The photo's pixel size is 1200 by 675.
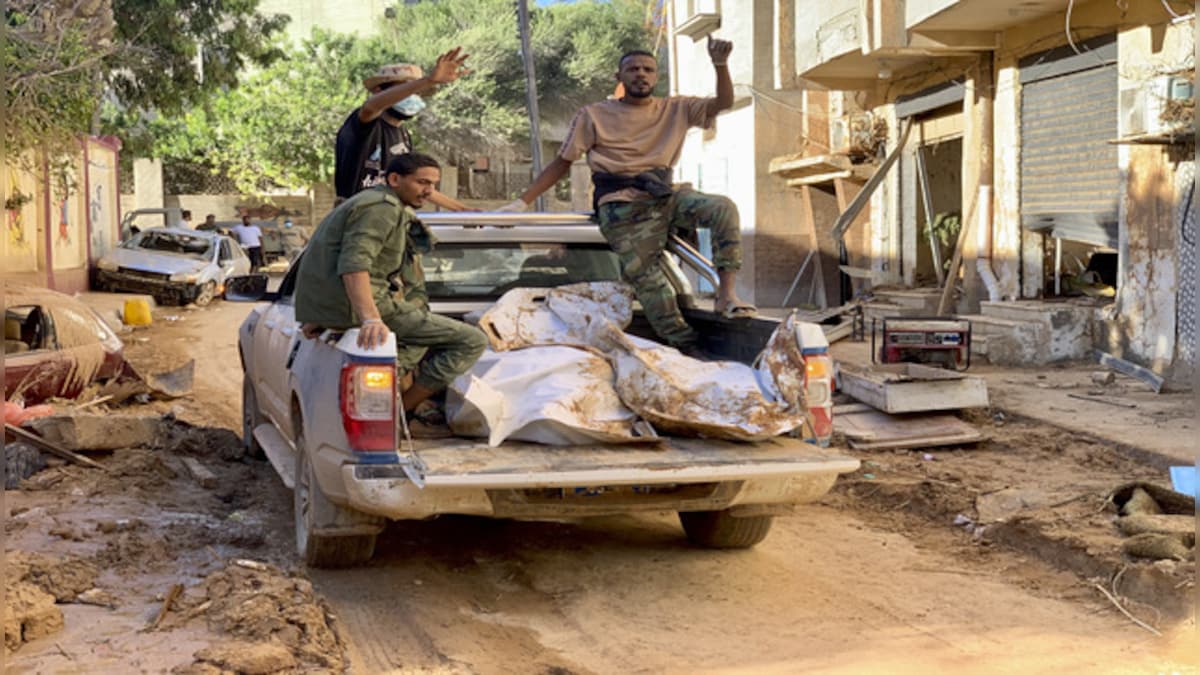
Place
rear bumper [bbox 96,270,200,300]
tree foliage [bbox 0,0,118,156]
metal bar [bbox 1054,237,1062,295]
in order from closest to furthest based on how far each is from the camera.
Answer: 1. tree foliage [bbox 0,0,118,156]
2. metal bar [bbox 1054,237,1062,295]
3. rear bumper [bbox 96,270,200,300]

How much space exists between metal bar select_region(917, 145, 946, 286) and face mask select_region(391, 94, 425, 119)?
441 inches

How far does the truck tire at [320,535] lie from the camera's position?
547 centimetres

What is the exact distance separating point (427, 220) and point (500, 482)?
248cm

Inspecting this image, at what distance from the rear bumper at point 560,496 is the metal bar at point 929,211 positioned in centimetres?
1244

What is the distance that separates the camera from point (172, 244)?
24047mm

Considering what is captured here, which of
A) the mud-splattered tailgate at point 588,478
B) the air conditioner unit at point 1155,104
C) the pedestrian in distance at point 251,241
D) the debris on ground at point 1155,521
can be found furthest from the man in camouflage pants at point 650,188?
the pedestrian in distance at point 251,241

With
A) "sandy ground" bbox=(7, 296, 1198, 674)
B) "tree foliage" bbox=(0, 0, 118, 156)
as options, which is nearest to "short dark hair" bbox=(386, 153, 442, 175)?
"sandy ground" bbox=(7, 296, 1198, 674)

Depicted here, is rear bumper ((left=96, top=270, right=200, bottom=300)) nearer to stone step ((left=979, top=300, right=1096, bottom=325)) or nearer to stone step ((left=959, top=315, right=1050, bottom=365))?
stone step ((left=979, top=300, right=1096, bottom=325))

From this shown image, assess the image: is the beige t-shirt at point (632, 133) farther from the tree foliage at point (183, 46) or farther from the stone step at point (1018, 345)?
the tree foliage at point (183, 46)

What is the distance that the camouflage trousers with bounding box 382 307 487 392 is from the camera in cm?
562

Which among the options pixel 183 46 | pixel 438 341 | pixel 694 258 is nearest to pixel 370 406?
pixel 438 341

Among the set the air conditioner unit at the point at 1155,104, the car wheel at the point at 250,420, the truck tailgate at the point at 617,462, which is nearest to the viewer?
the truck tailgate at the point at 617,462

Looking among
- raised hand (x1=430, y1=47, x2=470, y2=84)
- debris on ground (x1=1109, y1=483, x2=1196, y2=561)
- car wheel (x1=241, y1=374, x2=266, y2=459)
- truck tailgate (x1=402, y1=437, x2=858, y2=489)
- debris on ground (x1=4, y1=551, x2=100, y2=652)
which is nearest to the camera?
debris on ground (x1=4, y1=551, x2=100, y2=652)

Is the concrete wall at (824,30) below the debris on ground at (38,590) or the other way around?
the other way around
